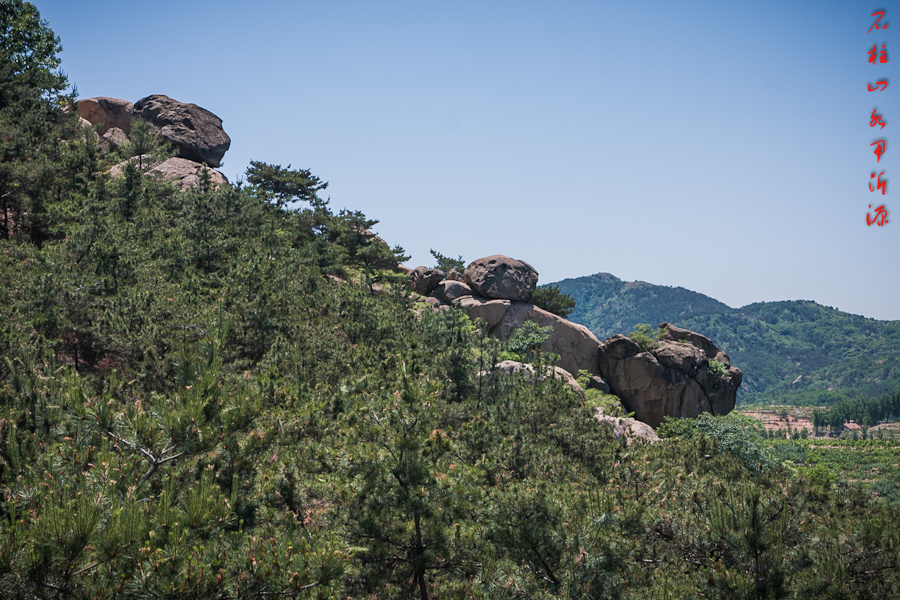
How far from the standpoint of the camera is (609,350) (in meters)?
33.3

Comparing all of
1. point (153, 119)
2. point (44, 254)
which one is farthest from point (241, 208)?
point (153, 119)

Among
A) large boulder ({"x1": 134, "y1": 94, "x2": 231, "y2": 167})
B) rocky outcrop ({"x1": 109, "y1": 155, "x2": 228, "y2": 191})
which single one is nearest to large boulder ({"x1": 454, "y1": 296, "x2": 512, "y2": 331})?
rocky outcrop ({"x1": 109, "y1": 155, "x2": 228, "y2": 191})

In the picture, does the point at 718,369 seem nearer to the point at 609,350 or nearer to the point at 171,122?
the point at 609,350

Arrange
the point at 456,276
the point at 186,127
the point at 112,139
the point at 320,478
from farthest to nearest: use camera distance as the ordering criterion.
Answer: the point at 186,127 → the point at 112,139 → the point at 456,276 → the point at 320,478

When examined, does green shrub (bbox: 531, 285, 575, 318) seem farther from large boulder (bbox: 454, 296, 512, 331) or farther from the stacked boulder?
large boulder (bbox: 454, 296, 512, 331)

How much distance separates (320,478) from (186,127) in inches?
1685

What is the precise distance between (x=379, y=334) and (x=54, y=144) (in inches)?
679

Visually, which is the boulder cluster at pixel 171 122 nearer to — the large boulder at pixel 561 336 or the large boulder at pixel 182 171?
the large boulder at pixel 182 171

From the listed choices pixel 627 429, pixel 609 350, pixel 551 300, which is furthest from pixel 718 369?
pixel 627 429

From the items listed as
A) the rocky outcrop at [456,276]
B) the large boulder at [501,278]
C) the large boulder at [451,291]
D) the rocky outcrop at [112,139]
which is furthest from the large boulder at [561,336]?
the rocky outcrop at [112,139]

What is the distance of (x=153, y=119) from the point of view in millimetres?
42219

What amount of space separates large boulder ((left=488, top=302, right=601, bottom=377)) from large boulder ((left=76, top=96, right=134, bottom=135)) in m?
35.3

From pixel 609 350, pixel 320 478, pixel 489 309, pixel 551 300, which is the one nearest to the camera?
pixel 320 478

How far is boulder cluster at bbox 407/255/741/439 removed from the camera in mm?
32094
